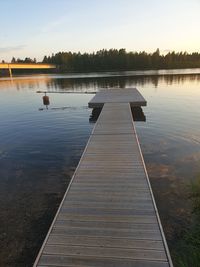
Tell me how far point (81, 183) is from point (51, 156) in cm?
525

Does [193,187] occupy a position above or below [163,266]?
below

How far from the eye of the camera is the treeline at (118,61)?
12738 centimetres

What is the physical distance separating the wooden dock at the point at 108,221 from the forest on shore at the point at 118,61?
402ft

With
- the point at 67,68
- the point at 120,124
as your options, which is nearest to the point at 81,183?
the point at 120,124

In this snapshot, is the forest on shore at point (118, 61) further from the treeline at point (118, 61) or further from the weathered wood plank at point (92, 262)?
the weathered wood plank at point (92, 262)

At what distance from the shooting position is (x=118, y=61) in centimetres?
12738

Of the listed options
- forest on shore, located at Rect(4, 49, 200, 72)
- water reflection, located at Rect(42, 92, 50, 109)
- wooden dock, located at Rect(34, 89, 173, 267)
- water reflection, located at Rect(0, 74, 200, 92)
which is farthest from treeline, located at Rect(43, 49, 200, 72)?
wooden dock, located at Rect(34, 89, 173, 267)

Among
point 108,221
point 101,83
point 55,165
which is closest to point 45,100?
point 55,165

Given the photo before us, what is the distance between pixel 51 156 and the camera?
12484 mm

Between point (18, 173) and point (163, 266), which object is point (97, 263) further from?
point (18, 173)

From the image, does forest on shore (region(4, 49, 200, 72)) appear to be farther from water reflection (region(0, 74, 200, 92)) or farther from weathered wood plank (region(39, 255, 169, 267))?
weathered wood plank (region(39, 255, 169, 267))

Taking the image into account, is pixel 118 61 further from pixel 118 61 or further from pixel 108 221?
pixel 108 221

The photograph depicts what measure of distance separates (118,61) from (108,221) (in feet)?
422

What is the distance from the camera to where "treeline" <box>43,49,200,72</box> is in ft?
418
